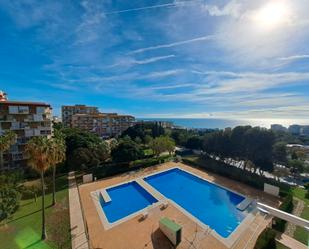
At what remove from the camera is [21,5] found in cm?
1080

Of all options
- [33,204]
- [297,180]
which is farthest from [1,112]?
[297,180]

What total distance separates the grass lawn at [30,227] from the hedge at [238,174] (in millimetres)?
20409

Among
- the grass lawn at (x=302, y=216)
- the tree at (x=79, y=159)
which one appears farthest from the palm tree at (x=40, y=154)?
the grass lawn at (x=302, y=216)

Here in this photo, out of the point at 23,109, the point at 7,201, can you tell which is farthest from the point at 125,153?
the point at 23,109

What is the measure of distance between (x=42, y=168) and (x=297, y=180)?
110 feet

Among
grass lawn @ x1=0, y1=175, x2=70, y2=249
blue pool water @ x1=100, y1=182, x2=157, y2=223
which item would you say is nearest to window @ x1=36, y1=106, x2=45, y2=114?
grass lawn @ x1=0, y1=175, x2=70, y2=249

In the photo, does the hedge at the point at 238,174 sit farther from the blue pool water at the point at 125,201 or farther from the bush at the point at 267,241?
the blue pool water at the point at 125,201

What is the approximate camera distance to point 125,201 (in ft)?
61.2

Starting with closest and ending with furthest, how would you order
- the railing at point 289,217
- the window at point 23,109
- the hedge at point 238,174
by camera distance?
1. the railing at point 289,217
2. the hedge at point 238,174
3. the window at point 23,109

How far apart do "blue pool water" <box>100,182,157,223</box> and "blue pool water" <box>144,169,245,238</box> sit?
2.13 metres

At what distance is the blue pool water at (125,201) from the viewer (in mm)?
16328

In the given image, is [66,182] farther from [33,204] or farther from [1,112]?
[1,112]

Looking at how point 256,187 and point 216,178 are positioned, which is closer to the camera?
point 256,187

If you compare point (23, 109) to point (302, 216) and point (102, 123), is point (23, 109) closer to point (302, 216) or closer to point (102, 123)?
point (102, 123)
